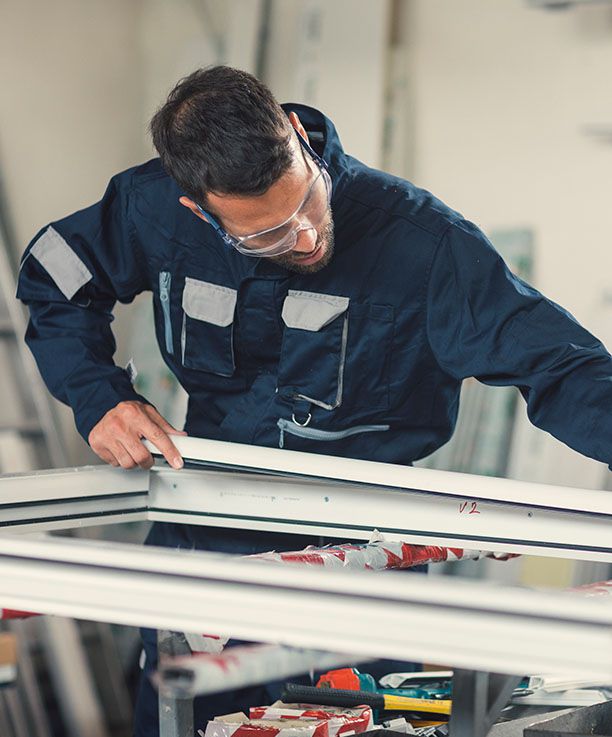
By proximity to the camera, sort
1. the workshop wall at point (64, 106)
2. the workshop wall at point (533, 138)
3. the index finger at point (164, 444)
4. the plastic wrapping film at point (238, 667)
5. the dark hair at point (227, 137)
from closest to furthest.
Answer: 1. the plastic wrapping film at point (238, 667)
2. the dark hair at point (227, 137)
3. the index finger at point (164, 444)
4. the workshop wall at point (533, 138)
5. the workshop wall at point (64, 106)

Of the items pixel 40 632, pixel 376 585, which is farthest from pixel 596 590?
pixel 40 632

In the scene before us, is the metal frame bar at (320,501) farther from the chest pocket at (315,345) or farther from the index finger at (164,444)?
the chest pocket at (315,345)

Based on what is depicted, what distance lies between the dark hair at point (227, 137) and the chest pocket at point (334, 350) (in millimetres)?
300

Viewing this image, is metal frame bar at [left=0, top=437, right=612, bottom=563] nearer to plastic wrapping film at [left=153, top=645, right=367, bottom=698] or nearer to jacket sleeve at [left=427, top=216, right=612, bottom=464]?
jacket sleeve at [left=427, top=216, right=612, bottom=464]

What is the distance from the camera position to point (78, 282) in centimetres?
204

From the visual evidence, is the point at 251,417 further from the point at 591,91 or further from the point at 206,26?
the point at 206,26

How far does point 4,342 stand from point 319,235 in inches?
90.9

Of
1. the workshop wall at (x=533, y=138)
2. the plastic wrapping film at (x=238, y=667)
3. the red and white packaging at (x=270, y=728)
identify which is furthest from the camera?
the workshop wall at (x=533, y=138)

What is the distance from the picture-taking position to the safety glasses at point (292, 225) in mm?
1629

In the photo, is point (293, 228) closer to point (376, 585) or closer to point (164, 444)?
point (164, 444)

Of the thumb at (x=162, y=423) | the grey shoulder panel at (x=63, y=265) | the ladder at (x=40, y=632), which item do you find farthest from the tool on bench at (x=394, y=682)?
the ladder at (x=40, y=632)

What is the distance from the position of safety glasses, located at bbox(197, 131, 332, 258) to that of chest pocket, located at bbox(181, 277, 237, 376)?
214 millimetres

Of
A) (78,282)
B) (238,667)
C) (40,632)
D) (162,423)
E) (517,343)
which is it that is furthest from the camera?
(40,632)

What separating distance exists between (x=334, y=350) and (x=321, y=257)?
0.62ft
